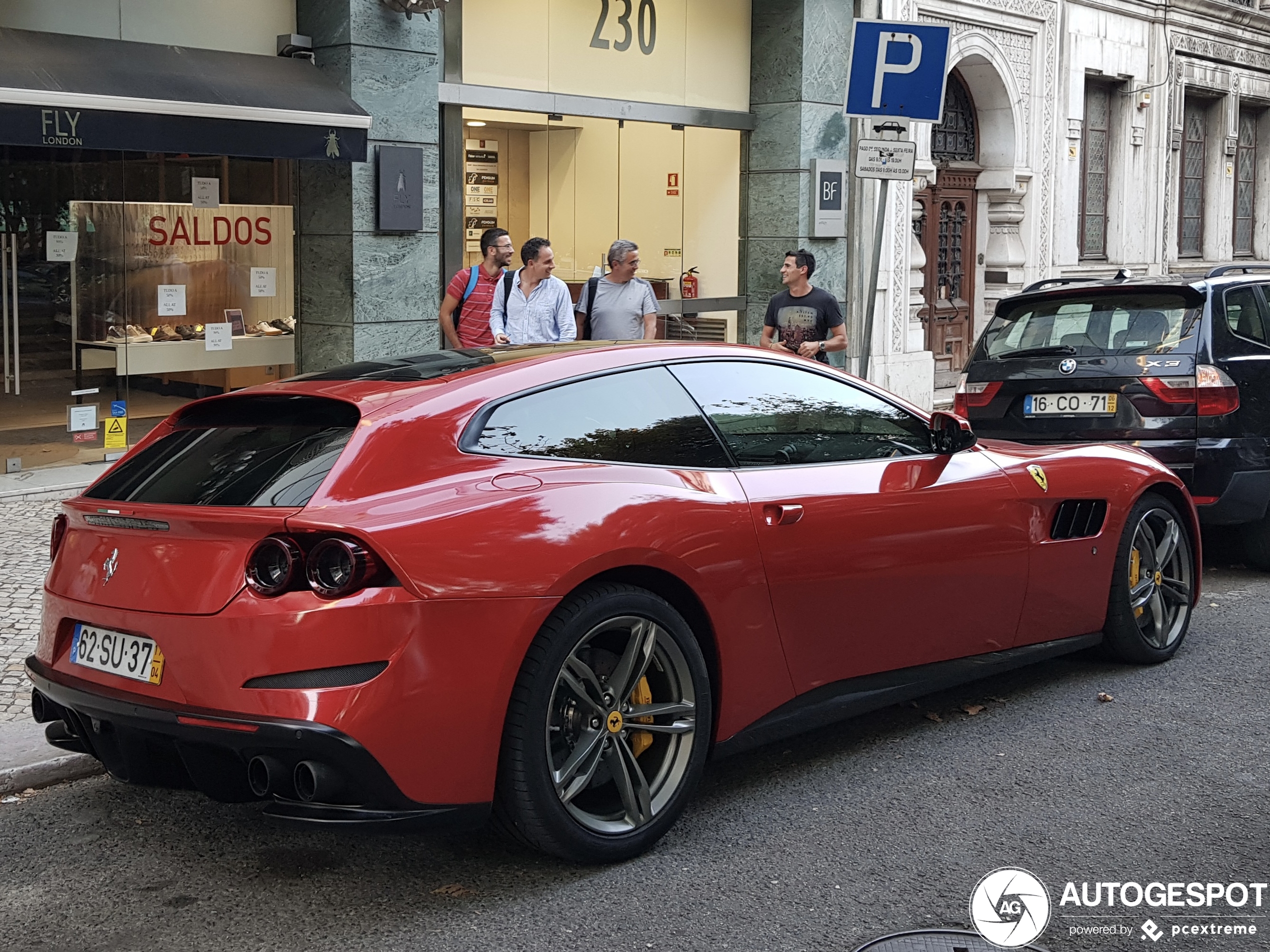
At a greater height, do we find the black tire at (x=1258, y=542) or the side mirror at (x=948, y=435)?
the side mirror at (x=948, y=435)

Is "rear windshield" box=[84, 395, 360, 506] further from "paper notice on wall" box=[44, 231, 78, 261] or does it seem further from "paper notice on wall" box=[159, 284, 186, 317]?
"paper notice on wall" box=[159, 284, 186, 317]

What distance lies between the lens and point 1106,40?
19812mm

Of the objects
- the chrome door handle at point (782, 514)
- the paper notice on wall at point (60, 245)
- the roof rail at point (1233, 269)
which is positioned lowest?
the chrome door handle at point (782, 514)

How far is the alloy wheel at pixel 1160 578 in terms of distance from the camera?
630 cm

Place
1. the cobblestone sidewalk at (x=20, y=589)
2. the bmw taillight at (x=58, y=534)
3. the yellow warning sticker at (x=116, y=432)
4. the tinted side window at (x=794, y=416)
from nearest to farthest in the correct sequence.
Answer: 1. the bmw taillight at (x=58, y=534)
2. the tinted side window at (x=794, y=416)
3. the cobblestone sidewalk at (x=20, y=589)
4. the yellow warning sticker at (x=116, y=432)

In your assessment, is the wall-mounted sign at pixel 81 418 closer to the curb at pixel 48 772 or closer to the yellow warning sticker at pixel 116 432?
the yellow warning sticker at pixel 116 432

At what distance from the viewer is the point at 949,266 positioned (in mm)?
18047

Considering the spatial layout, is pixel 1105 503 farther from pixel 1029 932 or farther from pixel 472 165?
pixel 472 165

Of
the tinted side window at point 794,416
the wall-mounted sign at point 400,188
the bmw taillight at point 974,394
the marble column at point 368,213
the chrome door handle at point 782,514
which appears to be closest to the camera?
the chrome door handle at point 782,514

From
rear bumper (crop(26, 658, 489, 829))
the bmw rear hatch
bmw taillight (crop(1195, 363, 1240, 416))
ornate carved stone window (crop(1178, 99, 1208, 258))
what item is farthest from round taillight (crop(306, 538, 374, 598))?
ornate carved stone window (crop(1178, 99, 1208, 258))

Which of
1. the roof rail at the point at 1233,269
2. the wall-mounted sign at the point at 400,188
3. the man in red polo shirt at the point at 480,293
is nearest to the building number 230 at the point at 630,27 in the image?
the wall-mounted sign at the point at 400,188

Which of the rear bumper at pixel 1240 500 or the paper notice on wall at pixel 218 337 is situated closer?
the rear bumper at pixel 1240 500

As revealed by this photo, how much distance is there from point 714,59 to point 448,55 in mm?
3639

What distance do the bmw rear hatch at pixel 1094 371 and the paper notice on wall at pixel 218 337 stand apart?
558 centimetres
